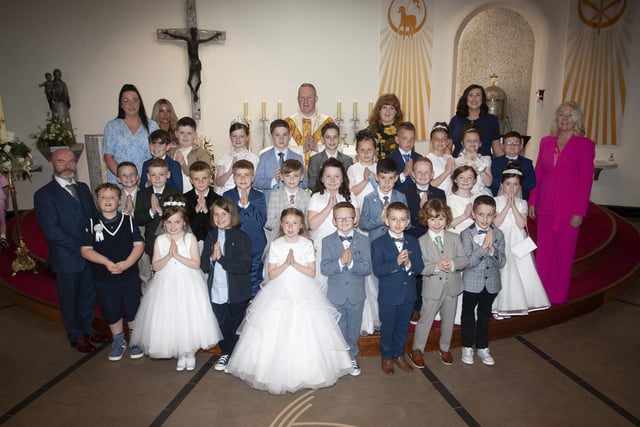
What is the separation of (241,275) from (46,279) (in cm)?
269

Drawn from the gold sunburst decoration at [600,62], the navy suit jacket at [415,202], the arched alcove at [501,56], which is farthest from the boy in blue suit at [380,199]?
the gold sunburst decoration at [600,62]

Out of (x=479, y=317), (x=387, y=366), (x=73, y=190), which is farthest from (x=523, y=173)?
(x=73, y=190)

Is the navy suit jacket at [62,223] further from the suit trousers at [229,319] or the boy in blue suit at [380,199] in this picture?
the boy in blue suit at [380,199]

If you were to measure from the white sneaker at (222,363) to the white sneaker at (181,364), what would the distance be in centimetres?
22

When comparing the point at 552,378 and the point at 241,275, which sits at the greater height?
the point at 241,275

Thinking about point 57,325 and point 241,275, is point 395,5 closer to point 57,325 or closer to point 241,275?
point 241,275

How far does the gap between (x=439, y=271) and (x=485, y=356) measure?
0.78 meters

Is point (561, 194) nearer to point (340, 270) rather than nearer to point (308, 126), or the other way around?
point (340, 270)

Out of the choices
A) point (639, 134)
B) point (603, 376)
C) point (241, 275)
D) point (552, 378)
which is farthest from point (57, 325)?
point (639, 134)

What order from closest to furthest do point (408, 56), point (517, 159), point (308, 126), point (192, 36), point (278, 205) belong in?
point (278, 205) < point (517, 159) < point (308, 126) < point (192, 36) < point (408, 56)

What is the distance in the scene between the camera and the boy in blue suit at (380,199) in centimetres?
335

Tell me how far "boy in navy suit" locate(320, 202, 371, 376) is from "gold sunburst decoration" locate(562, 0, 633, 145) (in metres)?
6.41

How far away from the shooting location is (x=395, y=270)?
3074 millimetres

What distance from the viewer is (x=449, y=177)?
3986mm
